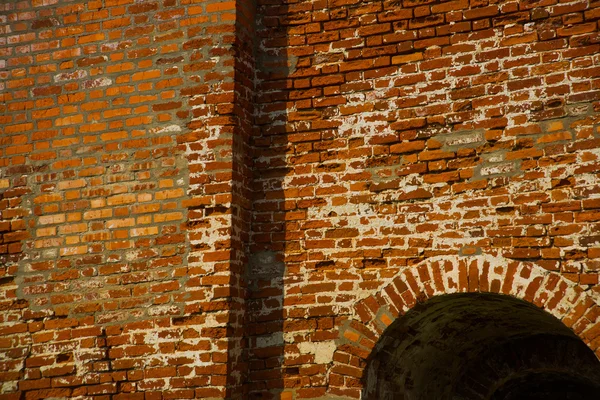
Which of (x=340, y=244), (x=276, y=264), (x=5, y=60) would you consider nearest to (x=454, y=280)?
(x=340, y=244)

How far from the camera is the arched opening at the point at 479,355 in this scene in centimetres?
499

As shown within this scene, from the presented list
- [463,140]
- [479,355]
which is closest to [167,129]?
[463,140]

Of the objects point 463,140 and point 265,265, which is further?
point 265,265

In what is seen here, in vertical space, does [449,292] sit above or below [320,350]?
above

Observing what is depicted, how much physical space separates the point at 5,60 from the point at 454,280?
10.8 ft

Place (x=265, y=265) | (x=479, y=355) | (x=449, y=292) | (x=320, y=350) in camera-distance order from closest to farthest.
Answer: (x=449, y=292) → (x=320, y=350) → (x=265, y=265) → (x=479, y=355)

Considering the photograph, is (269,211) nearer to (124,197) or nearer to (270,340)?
(270,340)

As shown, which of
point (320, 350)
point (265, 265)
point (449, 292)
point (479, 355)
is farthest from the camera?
point (479, 355)

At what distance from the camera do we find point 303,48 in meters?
5.26

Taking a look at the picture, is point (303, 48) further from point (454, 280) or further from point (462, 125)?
point (454, 280)

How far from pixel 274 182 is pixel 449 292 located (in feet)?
4.27

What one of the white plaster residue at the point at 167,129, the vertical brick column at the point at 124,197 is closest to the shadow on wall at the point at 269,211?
the vertical brick column at the point at 124,197

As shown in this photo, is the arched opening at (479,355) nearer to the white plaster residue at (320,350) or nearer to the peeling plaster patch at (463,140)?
the white plaster residue at (320,350)

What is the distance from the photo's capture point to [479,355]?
6.46 meters
